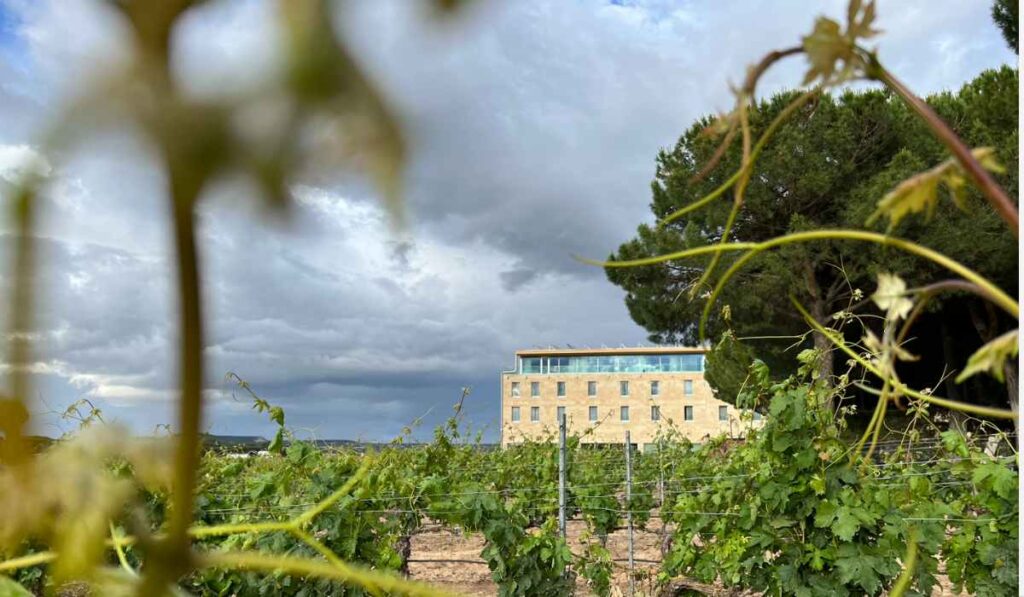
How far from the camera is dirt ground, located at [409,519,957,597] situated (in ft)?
19.4

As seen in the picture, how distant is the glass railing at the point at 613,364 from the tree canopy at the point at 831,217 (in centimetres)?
2427

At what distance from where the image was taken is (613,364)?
4041 centimetres

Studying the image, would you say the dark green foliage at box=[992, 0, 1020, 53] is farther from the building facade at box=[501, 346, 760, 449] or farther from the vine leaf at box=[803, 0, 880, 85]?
the building facade at box=[501, 346, 760, 449]

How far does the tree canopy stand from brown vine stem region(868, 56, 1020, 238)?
1155 cm

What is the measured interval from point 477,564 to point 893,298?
7615 mm

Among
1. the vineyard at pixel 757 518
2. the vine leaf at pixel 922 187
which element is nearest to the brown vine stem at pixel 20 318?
the vine leaf at pixel 922 187

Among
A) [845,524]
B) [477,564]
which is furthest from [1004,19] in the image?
[845,524]

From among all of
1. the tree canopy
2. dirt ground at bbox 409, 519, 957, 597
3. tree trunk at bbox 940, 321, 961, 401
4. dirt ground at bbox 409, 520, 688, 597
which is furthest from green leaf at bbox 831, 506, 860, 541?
tree trunk at bbox 940, 321, 961, 401

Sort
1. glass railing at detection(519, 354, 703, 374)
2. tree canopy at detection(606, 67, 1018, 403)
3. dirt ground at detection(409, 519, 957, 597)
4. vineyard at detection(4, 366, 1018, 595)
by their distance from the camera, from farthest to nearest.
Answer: glass railing at detection(519, 354, 703, 374) → tree canopy at detection(606, 67, 1018, 403) → dirt ground at detection(409, 519, 957, 597) → vineyard at detection(4, 366, 1018, 595)

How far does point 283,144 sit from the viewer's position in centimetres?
17

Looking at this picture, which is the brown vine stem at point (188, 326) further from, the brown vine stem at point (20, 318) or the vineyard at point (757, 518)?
the vineyard at point (757, 518)

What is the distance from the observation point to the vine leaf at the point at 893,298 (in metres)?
0.34

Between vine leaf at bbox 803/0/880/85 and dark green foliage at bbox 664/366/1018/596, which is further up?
vine leaf at bbox 803/0/880/85

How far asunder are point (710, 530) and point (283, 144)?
4.38 meters
